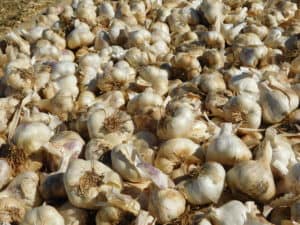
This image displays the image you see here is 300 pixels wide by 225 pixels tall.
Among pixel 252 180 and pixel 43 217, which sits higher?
pixel 252 180

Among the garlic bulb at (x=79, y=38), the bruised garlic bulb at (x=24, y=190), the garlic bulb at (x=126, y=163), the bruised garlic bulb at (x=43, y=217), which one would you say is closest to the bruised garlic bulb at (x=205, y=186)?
the garlic bulb at (x=126, y=163)

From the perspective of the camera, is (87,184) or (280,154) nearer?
(87,184)

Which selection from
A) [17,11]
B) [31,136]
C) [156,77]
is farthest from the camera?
[17,11]

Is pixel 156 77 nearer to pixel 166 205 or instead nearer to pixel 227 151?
pixel 227 151

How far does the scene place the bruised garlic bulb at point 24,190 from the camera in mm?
2148

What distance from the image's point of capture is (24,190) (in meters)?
2.16

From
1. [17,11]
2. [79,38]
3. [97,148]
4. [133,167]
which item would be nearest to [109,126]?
[97,148]

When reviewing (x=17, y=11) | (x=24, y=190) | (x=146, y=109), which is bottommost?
(x=17, y=11)

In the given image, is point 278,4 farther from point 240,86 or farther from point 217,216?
point 217,216

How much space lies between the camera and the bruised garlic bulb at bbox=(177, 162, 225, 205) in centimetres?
200

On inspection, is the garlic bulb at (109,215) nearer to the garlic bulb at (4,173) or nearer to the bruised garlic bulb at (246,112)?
the garlic bulb at (4,173)

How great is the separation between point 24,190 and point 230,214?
0.95 meters

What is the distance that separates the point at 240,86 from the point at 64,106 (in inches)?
40.8

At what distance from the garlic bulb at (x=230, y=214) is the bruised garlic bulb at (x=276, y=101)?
74 cm
